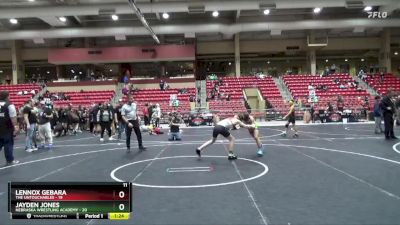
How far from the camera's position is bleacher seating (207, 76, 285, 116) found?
28.3 metres

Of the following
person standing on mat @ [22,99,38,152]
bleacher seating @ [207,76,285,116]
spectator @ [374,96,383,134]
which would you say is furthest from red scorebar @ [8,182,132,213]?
bleacher seating @ [207,76,285,116]

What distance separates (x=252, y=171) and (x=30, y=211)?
19.2ft

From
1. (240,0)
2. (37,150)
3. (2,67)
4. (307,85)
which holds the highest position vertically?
(240,0)

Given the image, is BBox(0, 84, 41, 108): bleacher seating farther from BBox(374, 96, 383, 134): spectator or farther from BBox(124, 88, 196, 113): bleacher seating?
BBox(374, 96, 383, 134): spectator

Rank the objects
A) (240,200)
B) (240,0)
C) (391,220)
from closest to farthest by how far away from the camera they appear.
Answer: (391,220) < (240,200) < (240,0)

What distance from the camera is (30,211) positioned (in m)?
2.56

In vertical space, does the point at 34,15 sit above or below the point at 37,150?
above

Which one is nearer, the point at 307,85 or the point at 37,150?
the point at 37,150

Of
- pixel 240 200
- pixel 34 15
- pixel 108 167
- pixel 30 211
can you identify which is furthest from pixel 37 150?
pixel 34 15

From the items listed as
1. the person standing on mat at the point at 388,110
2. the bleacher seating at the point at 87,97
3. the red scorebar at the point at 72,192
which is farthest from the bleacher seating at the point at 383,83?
the red scorebar at the point at 72,192

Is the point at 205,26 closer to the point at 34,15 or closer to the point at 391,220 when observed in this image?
the point at 34,15

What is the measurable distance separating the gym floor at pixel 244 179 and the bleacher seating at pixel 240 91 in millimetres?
15989
